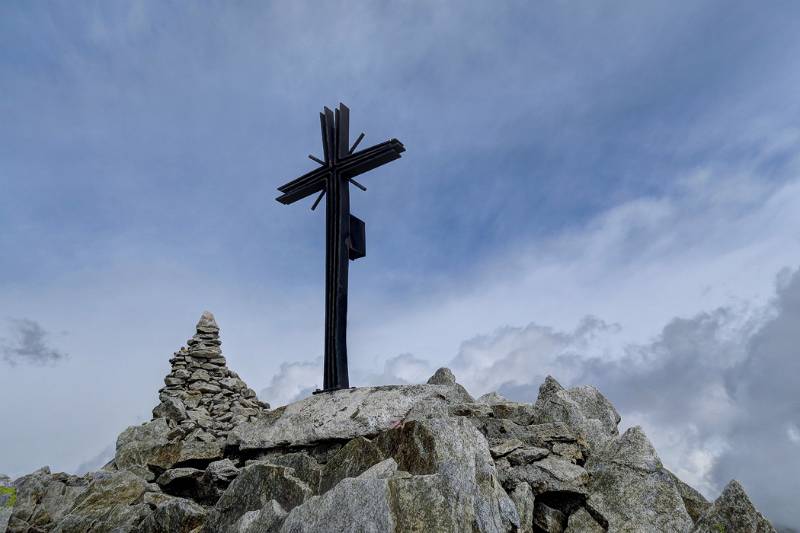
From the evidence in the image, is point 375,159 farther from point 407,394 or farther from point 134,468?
point 134,468

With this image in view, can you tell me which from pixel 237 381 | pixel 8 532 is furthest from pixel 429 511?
pixel 237 381

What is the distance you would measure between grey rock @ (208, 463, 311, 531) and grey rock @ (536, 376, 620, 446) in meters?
5.26

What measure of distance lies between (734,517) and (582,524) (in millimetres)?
2254

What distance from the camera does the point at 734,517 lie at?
632 cm

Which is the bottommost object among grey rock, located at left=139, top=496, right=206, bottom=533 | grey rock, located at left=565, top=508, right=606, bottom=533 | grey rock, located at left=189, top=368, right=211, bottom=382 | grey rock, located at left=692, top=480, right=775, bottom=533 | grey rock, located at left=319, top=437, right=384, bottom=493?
grey rock, located at left=692, top=480, right=775, bottom=533

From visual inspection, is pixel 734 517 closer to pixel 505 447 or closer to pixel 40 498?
pixel 505 447

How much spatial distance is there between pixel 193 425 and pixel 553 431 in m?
10.3

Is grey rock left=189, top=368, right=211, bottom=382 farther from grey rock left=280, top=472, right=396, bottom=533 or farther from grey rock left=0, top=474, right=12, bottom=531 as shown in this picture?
grey rock left=280, top=472, right=396, bottom=533

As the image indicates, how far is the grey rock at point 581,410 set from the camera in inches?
435

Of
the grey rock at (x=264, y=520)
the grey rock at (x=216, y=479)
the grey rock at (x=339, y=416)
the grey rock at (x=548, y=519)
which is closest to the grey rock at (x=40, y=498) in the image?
the grey rock at (x=216, y=479)

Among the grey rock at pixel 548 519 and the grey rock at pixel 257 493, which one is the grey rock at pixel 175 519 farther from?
the grey rock at pixel 548 519

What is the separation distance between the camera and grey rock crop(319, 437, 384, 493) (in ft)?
27.9

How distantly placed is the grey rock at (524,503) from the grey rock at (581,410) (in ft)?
10.3

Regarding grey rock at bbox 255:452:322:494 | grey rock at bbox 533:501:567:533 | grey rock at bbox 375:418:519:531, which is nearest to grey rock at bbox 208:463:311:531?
grey rock at bbox 255:452:322:494
